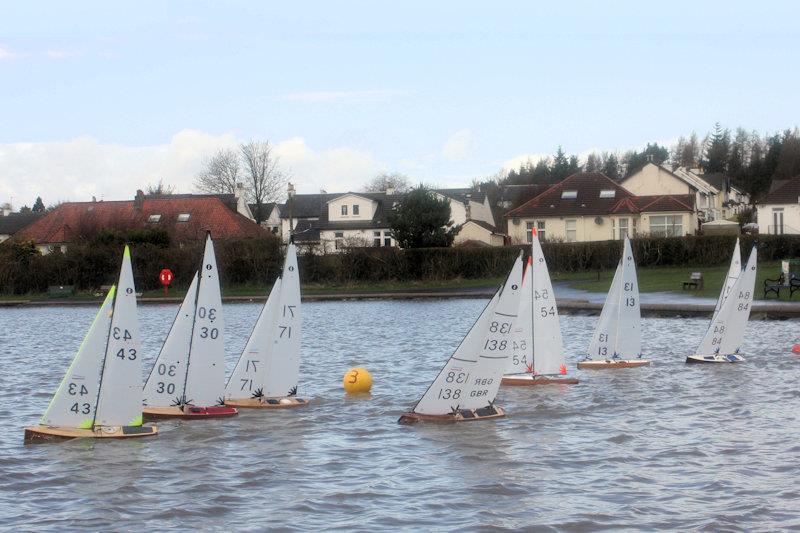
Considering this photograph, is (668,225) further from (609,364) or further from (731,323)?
(609,364)

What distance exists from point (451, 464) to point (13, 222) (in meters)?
104

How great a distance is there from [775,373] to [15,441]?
15.8m

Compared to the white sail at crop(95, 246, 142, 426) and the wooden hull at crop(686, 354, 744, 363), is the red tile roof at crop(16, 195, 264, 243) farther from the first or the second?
the white sail at crop(95, 246, 142, 426)

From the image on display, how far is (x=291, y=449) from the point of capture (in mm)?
17516

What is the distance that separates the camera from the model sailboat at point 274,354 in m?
20.0

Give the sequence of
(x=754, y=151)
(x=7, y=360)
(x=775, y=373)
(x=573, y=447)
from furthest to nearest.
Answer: (x=754, y=151) < (x=7, y=360) < (x=775, y=373) < (x=573, y=447)

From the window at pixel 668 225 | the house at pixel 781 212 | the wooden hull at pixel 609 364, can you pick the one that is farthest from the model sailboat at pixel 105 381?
the window at pixel 668 225

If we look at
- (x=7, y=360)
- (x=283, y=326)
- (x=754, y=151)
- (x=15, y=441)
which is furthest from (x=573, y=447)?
(x=754, y=151)

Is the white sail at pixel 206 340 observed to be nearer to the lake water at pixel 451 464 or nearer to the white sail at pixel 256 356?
the lake water at pixel 451 464

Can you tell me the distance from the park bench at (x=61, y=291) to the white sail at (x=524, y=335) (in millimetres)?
43746

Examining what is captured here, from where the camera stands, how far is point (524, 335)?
23.2 meters

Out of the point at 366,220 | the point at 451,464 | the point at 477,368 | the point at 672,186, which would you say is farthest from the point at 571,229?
the point at 451,464

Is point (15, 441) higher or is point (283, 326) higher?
point (283, 326)

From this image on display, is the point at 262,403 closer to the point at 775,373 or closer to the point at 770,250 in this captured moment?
the point at 775,373
